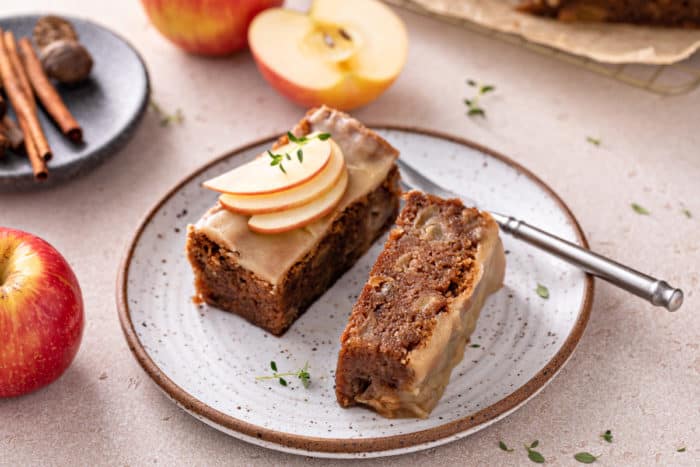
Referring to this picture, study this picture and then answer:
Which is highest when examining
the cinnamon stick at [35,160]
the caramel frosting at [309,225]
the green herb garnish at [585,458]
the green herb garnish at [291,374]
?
the caramel frosting at [309,225]

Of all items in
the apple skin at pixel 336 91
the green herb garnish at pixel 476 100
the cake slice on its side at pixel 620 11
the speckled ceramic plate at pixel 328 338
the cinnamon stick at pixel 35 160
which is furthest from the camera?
the cake slice on its side at pixel 620 11

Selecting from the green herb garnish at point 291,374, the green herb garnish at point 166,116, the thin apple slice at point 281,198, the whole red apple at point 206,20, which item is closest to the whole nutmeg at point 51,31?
the whole red apple at point 206,20

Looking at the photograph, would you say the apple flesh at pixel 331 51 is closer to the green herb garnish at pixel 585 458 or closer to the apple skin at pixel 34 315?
the apple skin at pixel 34 315

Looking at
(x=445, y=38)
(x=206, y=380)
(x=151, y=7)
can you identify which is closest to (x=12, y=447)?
(x=206, y=380)

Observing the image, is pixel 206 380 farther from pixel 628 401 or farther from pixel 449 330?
pixel 628 401

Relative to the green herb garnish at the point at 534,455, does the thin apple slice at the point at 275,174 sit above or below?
above

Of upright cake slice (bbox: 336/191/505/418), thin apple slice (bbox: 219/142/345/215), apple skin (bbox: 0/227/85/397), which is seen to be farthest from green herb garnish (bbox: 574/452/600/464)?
apple skin (bbox: 0/227/85/397)

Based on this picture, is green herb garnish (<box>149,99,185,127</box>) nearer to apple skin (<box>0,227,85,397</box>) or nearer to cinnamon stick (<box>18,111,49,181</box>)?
cinnamon stick (<box>18,111,49,181</box>)
